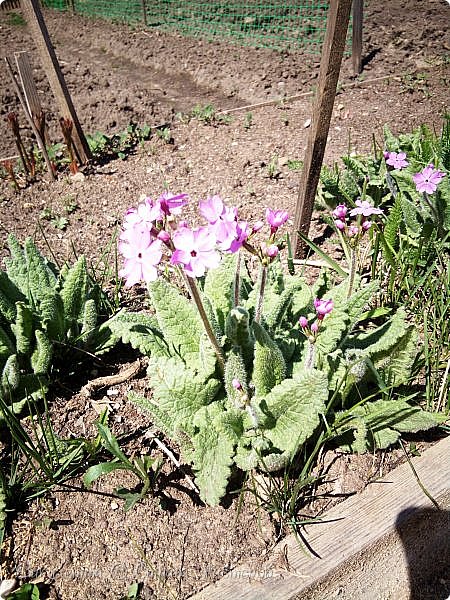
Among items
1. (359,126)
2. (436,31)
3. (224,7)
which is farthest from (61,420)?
(224,7)

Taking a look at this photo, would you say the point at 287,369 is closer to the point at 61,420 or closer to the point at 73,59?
the point at 61,420

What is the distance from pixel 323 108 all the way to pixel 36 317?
152 cm

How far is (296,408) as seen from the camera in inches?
64.9

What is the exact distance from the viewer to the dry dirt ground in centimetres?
170

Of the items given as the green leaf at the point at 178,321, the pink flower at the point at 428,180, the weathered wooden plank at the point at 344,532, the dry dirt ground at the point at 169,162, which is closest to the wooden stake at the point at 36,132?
the dry dirt ground at the point at 169,162

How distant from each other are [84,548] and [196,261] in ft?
3.62

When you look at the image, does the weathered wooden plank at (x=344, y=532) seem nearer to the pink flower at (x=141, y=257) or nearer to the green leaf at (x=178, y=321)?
the green leaf at (x=178, y=321)

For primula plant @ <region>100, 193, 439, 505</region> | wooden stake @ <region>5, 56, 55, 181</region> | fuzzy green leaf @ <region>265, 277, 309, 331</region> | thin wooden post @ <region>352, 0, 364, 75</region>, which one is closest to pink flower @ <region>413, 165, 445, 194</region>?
primula plant @ <region>100, 193, 439, 505</region>

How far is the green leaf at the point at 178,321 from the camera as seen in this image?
1.82 meters

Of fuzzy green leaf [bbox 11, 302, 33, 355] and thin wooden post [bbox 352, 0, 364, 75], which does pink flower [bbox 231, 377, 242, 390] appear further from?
thin wooden post [bbox 352, 0, 364, 75]

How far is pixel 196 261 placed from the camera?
1.30m

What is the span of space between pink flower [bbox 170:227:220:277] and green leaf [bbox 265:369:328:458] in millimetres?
520

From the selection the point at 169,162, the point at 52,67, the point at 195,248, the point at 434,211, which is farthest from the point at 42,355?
the point at 52,67

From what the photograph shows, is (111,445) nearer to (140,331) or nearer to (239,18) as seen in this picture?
(140,331)
